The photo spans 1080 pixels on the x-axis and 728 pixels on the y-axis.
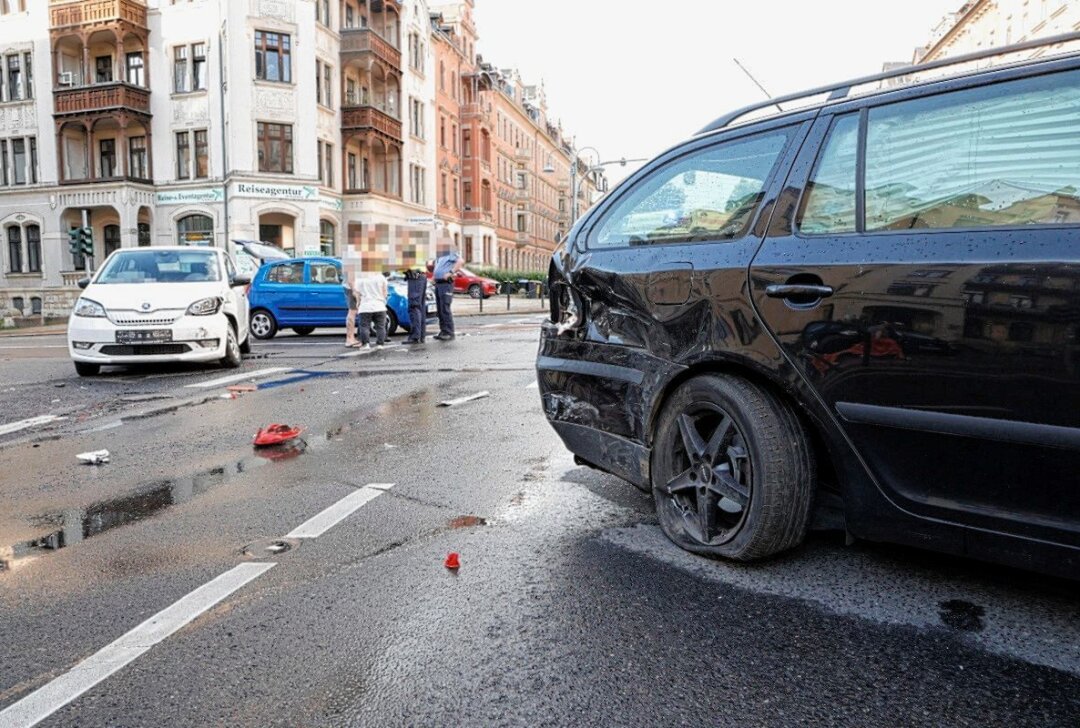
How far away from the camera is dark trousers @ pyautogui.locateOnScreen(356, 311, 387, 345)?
14328 millimetres

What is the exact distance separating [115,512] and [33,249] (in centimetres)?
4185

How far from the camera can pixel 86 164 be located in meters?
39.0

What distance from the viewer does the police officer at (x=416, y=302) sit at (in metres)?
15.2

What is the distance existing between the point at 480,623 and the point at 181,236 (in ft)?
126

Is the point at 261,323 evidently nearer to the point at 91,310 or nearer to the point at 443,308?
the point at 443,308

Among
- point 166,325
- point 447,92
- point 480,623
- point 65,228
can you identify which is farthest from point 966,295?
point 447,92

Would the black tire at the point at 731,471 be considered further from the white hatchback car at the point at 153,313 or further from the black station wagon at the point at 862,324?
the white hatchback car at the point at 153,313

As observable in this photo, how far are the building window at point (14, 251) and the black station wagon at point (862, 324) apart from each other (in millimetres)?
43997

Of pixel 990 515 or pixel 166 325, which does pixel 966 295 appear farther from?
pixel 166 325

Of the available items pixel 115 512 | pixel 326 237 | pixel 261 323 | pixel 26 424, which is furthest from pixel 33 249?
pixel 115 512

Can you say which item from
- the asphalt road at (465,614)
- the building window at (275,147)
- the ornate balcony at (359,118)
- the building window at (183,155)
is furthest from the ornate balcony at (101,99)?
the asphalt road at (465,614)

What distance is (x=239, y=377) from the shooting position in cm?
1023

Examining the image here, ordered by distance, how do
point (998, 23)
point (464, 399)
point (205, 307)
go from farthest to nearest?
point (998, 23)
point (205, 307)
point (464, 399)

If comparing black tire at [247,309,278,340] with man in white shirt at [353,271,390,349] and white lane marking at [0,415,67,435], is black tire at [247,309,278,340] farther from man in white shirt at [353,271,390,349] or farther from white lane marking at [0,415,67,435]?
white lane marking at [0,415,67,435]
